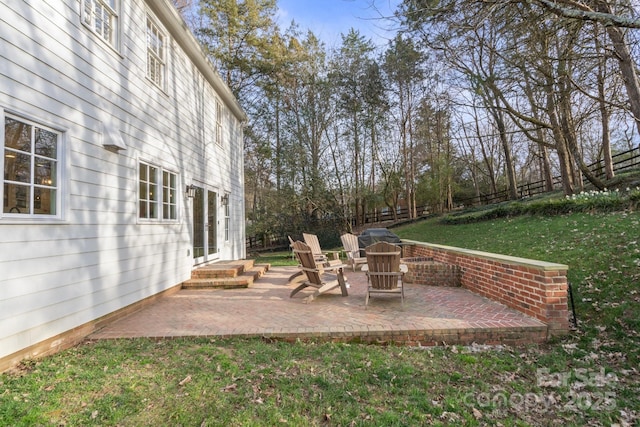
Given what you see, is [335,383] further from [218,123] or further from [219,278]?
[218,123]

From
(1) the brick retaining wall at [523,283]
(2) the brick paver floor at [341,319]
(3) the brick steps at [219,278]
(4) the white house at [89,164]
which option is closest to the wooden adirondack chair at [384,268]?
(2) the brick paver floor at [341,319]

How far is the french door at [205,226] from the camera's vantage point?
739cm

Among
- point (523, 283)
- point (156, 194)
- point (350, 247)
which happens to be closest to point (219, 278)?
point (156, 194)

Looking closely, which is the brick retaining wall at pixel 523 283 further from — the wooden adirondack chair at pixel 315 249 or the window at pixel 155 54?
the window at pixel 155 54

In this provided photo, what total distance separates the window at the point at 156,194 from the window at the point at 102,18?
74.8 inches

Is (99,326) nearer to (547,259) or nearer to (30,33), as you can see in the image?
(30,33)

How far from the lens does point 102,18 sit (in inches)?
175

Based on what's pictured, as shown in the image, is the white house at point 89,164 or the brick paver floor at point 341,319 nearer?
the white house at point 89,164

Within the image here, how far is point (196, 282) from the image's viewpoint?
649 centimetres

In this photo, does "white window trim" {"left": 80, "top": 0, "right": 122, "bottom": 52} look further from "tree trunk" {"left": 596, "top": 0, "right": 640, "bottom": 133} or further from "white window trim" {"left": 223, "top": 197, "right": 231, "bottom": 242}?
"tree trunk" {"left": 596, "top": 0, "right": 640, "bottom": 133}

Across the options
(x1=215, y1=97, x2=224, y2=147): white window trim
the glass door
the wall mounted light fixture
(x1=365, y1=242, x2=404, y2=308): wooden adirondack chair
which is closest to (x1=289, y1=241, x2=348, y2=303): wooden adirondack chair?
(x1=365, y1=242, x2=404, y2=308): wooden adirondack chair

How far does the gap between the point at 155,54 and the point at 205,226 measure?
382 centimetres

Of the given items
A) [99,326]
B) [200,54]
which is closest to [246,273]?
[99,326]

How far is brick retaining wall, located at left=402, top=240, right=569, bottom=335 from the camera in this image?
3684 millimetres
